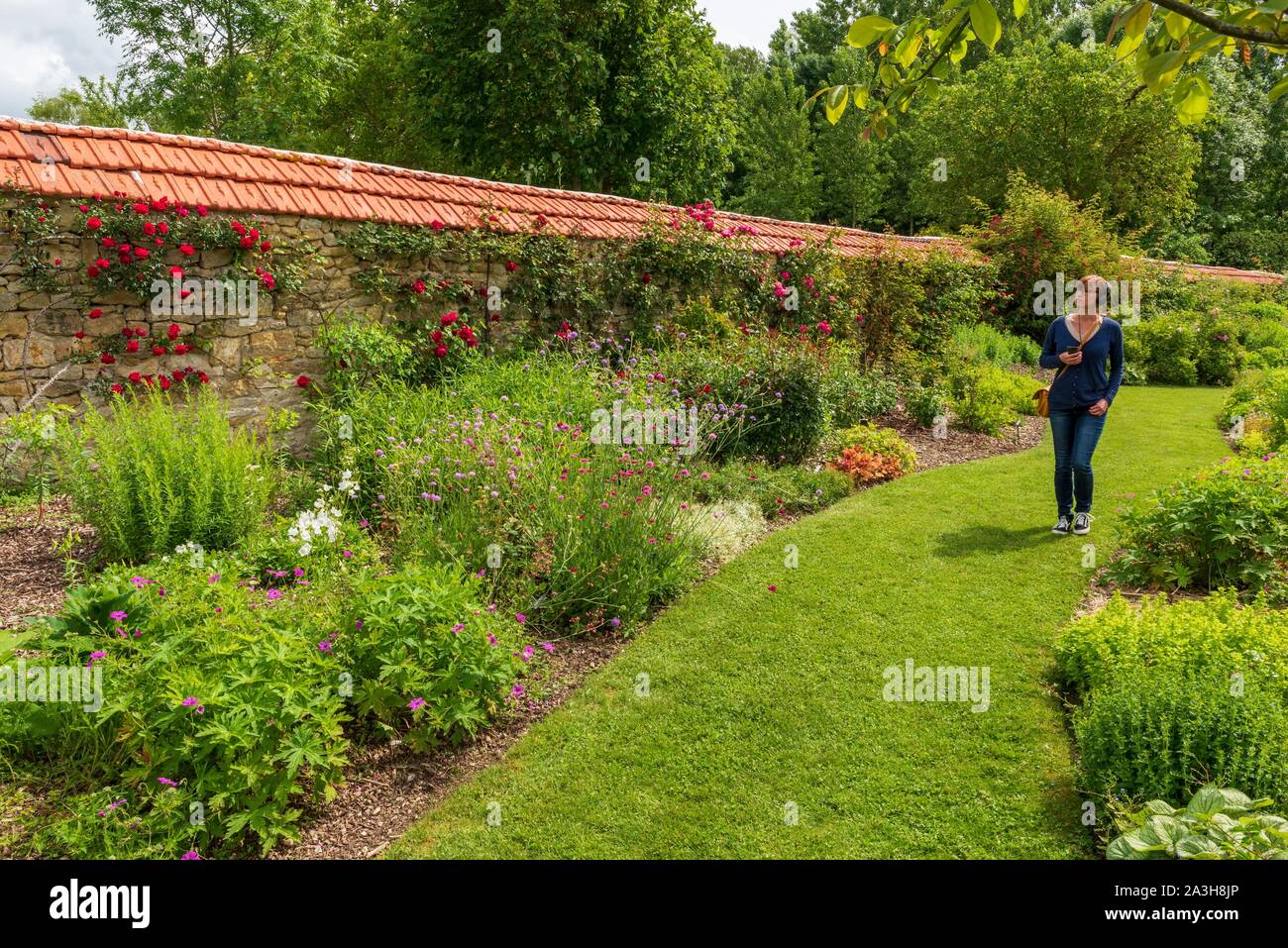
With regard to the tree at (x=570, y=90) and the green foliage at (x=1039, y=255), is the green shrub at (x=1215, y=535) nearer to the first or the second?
the green foliage at (x=1039, y=255)

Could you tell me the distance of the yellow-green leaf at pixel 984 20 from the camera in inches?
76.2

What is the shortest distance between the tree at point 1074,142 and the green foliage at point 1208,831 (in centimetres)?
2205

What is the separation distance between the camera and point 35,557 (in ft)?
17.7

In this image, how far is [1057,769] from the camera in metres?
3.71

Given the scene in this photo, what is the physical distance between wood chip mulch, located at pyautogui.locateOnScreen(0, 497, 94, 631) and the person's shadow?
597 cm

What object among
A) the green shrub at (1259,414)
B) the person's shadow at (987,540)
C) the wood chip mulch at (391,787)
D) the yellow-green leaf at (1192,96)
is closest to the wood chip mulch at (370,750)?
the wood chip mulch at (391,787)

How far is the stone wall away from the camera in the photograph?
6484 millimetres

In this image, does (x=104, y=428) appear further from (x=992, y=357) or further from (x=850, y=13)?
(x=850, y=13)

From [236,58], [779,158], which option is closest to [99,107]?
[236,58]

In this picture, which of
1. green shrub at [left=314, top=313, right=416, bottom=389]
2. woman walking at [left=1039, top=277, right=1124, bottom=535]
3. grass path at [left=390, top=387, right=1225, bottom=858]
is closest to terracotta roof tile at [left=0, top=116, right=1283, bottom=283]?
green shrub at [left=314, top=313, right=416, bottom=389]

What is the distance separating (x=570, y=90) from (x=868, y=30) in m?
15.5

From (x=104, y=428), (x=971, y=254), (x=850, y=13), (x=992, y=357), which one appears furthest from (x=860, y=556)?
(x=850, y=13)

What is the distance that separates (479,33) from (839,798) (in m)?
16.7

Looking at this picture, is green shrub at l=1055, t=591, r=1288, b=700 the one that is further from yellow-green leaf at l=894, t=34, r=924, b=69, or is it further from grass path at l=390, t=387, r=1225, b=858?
yellow-green leaf at l=894, t=34, r=924, b=69
